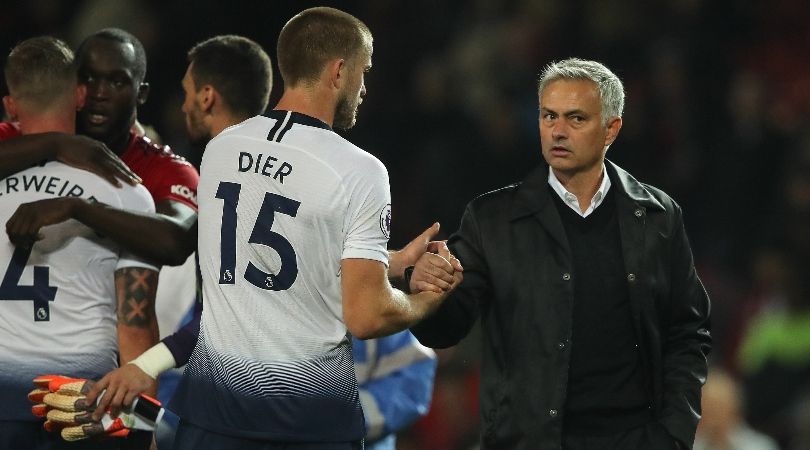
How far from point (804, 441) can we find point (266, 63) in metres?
4.61

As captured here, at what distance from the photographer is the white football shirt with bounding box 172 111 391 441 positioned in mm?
3986

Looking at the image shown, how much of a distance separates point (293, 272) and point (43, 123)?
1.28 m

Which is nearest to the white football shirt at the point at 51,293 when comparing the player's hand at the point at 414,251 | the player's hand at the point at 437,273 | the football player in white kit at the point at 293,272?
the football player in white kit at the point at 293,272

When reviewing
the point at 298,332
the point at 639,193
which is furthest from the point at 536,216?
the point at 298,332

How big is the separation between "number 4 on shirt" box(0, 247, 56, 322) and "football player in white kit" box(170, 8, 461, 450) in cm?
70

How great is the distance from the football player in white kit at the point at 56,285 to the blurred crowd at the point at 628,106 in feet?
14.5

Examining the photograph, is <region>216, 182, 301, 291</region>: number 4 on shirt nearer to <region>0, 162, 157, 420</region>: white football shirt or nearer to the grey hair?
<region>0, 162, 157, 420</region>: white football shirt

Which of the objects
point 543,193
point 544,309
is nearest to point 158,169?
point 543,193

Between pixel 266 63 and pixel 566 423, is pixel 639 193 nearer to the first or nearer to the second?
pixel 566 423

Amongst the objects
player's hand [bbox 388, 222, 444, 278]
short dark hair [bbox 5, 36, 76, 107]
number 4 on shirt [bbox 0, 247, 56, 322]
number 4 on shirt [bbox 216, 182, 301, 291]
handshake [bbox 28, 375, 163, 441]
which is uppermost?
short dark hair [bbox 5, 36, 76, 107]

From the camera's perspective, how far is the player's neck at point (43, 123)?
185 inches

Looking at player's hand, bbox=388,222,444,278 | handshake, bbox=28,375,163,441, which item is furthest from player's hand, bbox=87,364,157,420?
player's hand, bbox=388,222,444,278

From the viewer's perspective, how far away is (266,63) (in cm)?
550

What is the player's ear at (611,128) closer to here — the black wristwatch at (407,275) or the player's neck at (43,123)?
the black wristwatch at (407,275)
